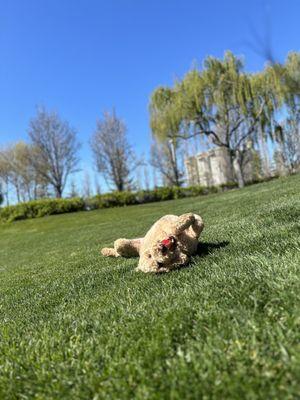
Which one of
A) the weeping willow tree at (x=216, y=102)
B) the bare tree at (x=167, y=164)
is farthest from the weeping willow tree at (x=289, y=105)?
the bare tree at (x=167, y=164)

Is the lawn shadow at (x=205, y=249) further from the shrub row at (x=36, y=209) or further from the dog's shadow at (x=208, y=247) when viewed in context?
the shrub row at (x=36, y=209)

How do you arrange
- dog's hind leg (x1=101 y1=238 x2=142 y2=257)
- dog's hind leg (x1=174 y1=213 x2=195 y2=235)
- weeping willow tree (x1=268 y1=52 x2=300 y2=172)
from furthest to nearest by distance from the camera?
1. weeping willow tree (x1=268 y1=52 x2=300 y2=172)
2. dog's hind leg (x1=101 y1=238 x2=142 y2=257)
3. dog's hind leg (x1=174 y1=213 x2=195 y2=235)

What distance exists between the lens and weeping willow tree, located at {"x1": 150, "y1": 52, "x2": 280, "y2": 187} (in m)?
22.8

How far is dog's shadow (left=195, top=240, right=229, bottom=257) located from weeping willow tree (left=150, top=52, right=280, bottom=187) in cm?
2080

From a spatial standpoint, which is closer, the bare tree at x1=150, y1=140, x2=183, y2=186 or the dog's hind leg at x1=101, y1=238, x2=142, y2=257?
the dog's hind leg at x1=101, y1=238, x2=142, y2=257

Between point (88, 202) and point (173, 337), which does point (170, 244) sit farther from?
point (88, 202)

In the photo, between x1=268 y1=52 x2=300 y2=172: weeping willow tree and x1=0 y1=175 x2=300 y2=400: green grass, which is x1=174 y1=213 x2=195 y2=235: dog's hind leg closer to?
x1=0 y1=175 x2=300 y2=400: green grass

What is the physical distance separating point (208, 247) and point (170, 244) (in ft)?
2.12

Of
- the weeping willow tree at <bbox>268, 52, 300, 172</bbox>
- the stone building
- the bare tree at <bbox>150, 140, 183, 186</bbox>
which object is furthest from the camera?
the bare tree at <bbox>150, 140, 183, 186</bbox>

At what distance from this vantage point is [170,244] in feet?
9.46

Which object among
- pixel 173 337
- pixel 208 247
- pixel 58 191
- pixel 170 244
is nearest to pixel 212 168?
Result: pixel 58 191

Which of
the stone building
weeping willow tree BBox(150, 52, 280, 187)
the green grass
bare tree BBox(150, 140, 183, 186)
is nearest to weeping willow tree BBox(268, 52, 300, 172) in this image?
weeping willow tree BBox(150, 52, 280, 187)

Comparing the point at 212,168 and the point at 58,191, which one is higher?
the point at 212,168

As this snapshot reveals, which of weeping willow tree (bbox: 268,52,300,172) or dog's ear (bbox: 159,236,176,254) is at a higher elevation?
weeping willow tree (bbox: 268,52,300,172)
